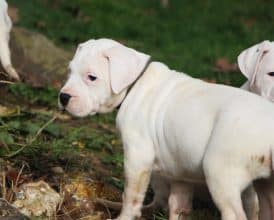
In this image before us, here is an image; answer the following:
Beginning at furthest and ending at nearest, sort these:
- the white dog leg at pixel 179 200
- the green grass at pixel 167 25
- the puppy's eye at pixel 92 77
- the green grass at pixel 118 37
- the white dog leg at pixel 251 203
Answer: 1. the green grass at pixel 167 25
2. the green grass at pixel 118 37
3. the white dog leg at pixel 179 200
4. the puppy's eye at pixel 92 77
5. the white dog leg at pixel 251 203

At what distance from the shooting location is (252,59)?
665 centimetres

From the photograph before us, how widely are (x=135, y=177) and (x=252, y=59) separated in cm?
146

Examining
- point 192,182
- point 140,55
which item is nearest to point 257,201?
point 192,182

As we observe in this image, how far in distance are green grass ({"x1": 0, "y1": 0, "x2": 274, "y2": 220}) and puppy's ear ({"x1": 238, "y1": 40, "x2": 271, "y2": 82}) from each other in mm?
1327

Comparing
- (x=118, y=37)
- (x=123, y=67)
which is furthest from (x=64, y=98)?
(x=118, y=37)

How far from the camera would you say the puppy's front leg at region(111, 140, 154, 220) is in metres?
5.86

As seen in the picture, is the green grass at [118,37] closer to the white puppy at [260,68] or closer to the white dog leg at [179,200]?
the white dog leg at [179,200]

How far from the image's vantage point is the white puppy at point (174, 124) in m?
5.17

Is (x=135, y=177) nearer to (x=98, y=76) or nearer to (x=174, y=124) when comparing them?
(x=174, y=124)

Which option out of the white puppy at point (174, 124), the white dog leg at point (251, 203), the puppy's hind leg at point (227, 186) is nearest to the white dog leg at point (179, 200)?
the white puppy at point (174, 124)

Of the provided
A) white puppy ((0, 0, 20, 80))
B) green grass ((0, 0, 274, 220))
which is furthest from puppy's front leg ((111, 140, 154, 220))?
white puppy ((0, 0, 20, 80))

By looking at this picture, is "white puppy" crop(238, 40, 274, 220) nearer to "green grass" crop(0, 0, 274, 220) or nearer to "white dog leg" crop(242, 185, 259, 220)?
"white dog leg" crop(242, 185, 259, 220)

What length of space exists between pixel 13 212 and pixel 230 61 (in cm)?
647

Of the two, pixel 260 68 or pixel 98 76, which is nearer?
pixel 98 76
